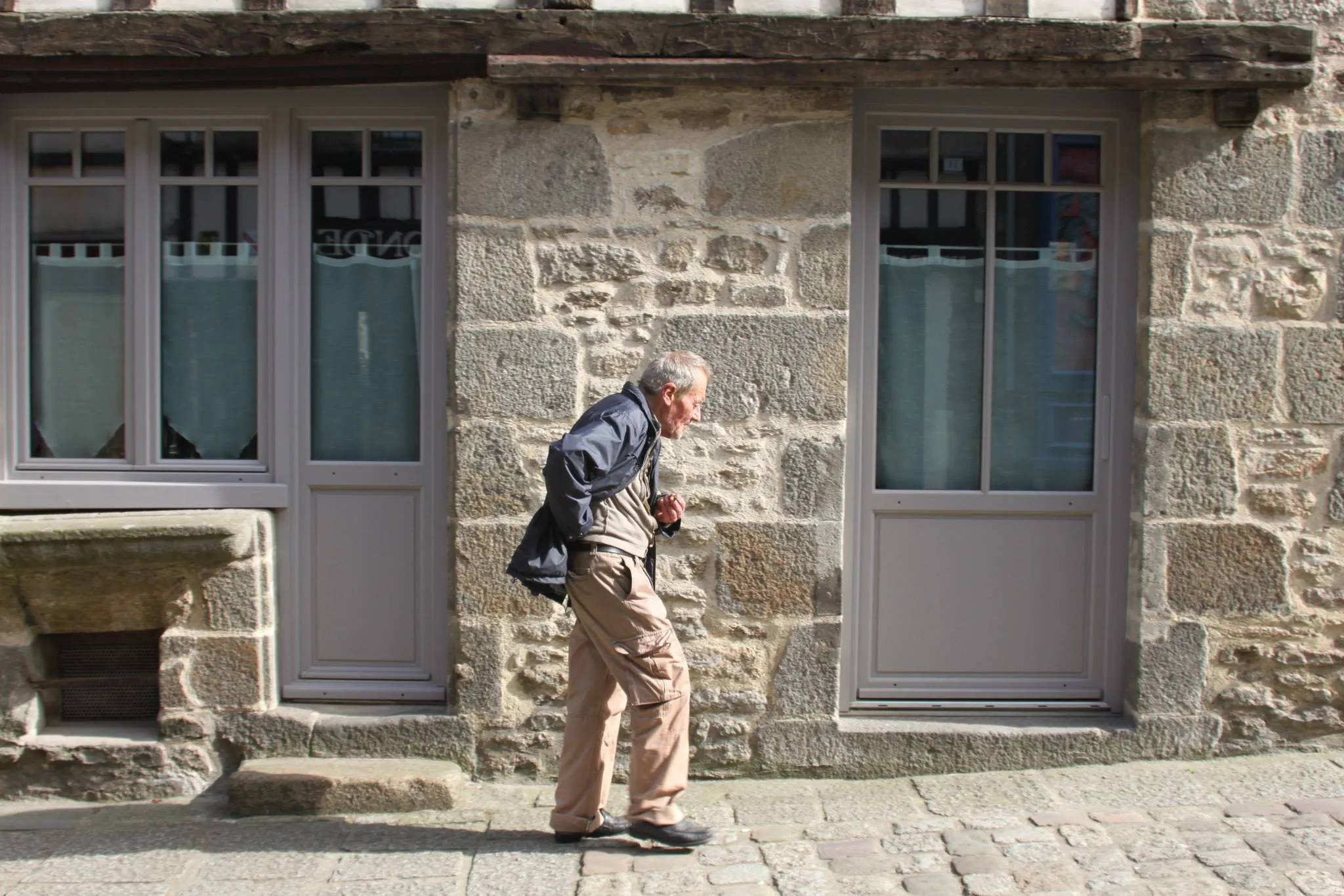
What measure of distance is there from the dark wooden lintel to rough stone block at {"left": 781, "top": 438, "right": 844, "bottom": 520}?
1.22 metres

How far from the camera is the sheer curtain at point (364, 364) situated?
190 inches

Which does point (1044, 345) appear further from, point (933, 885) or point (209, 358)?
point (209, 358)

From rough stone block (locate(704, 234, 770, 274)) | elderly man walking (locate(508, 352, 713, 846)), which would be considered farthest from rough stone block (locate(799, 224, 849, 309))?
elderly man walking (locate(508, 352, 713, 846))

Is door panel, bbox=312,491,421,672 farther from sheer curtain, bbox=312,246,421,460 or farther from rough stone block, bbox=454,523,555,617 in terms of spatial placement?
rough stone block, bbox=454,523,555,617

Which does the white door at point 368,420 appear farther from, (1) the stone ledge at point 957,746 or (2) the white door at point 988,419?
(2) the white door at point 988,419

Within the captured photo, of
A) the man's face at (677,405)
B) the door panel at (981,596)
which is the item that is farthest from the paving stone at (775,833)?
the man's face at (677,405)

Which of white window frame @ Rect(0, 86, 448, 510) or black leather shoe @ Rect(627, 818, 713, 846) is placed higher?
white window frame @ Rect(0, 86, 448, 510)

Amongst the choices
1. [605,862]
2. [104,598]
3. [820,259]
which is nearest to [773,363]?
[820,259]

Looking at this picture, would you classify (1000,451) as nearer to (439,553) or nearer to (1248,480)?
(1248,480)

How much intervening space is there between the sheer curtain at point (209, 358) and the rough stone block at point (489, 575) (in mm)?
950

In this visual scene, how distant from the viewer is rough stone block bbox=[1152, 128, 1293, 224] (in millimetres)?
4582

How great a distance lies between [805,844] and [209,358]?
2693mm

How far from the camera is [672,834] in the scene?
3.98 m

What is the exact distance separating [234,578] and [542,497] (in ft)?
3.62
